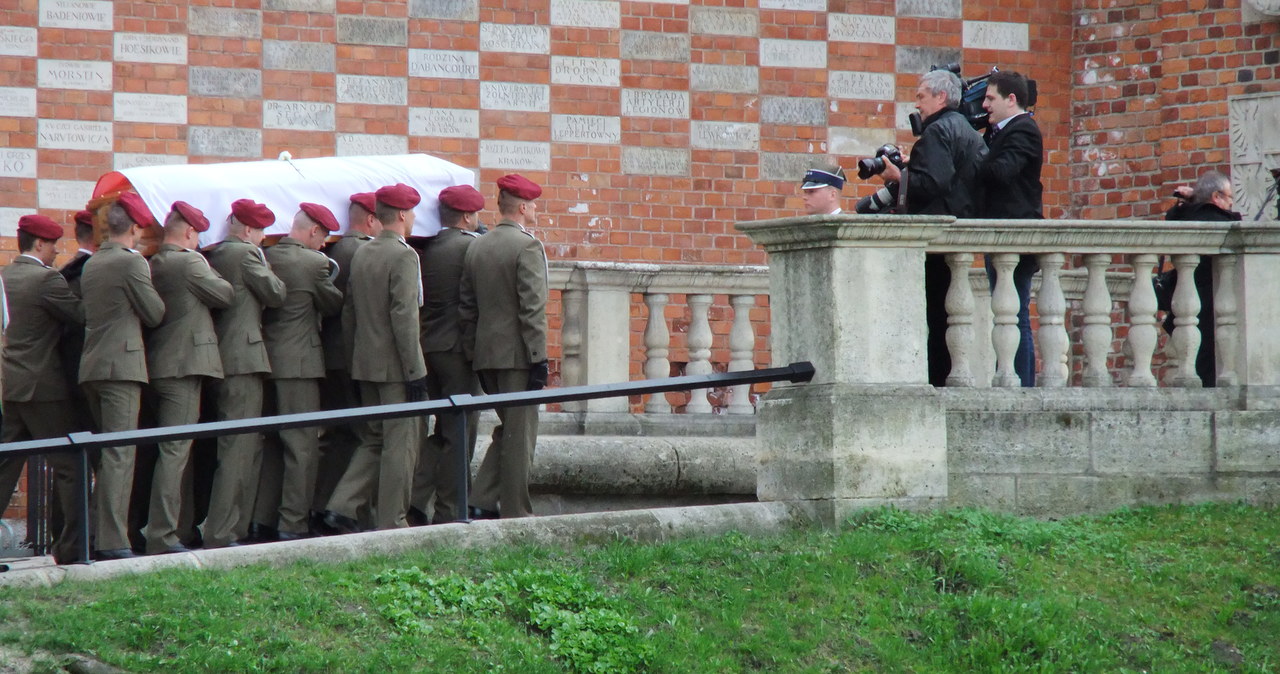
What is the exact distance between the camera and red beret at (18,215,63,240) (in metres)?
8.12

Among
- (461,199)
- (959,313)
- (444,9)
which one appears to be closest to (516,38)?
(444,9)

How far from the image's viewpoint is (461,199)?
849 centimetres

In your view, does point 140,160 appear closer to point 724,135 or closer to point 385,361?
point 385,361

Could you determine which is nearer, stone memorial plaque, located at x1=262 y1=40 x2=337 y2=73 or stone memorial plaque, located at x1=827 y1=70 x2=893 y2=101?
stone memorial plaque, located at x1=262 y1=40 x2=337 y2=73

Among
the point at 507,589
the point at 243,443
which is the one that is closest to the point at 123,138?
the point at 243,443

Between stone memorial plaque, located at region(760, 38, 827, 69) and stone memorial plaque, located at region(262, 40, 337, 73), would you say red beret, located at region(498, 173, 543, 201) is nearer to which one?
stone memorial plaque, located at region(262, 40, 337, 73)

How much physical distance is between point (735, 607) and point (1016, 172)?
3078 mm

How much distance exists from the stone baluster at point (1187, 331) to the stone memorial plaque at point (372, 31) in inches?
215

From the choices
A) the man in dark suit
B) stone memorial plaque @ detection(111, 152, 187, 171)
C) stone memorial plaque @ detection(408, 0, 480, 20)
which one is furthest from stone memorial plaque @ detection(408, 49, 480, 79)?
the man in dark suit

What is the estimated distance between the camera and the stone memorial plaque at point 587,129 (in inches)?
458

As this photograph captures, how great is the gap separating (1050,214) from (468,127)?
14.0ft

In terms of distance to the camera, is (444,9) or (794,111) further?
(794,111)

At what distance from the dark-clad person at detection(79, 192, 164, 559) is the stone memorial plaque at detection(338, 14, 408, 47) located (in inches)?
158

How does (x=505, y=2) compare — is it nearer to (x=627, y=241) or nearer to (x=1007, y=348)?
(x=627, y=241)
